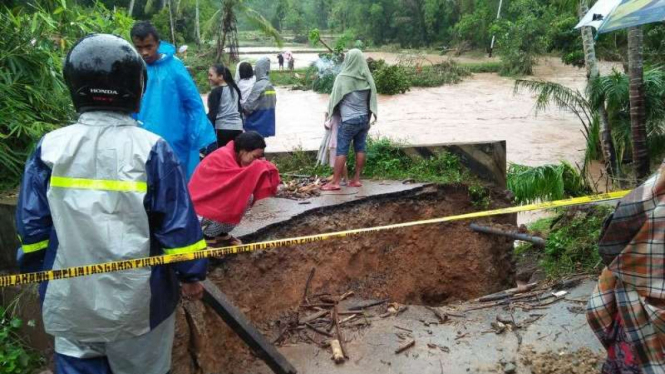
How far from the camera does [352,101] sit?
6.41 metres

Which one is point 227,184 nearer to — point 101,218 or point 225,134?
point 101,218

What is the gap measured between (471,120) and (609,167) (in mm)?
13259

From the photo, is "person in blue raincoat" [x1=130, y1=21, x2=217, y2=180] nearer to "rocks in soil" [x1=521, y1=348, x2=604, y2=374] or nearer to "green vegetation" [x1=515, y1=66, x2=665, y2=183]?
"rocks in soil" [x1=521, y1=348, x2=604, y2=374]

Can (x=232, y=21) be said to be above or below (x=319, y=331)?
above

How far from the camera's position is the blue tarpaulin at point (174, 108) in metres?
4.66

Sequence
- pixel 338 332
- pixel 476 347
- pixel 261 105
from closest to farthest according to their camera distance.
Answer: pixel 476 347 → pixel 338 332 → pixel 261 105

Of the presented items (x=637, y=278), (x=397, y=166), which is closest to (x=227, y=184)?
(x=637, y=278)

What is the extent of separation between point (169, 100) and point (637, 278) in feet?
12.5

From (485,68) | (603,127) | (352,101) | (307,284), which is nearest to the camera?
(307,284)

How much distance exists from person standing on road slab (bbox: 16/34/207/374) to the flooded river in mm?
12189

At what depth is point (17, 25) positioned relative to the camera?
4797 mm

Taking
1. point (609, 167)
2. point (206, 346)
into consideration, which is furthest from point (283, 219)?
point (609, 167)

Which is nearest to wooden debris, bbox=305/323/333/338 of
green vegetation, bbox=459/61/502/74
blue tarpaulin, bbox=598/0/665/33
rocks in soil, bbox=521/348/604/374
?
rocks in soil, bbox=521/348/604/374

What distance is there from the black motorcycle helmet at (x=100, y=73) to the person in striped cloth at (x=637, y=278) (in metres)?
1.96
